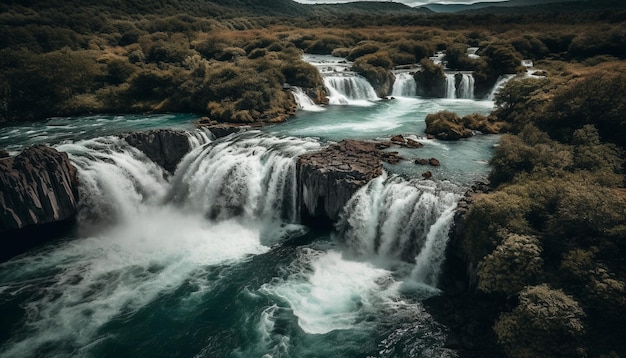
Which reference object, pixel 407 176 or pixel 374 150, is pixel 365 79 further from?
pixel 407 176

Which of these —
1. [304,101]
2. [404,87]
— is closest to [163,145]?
[304,101]

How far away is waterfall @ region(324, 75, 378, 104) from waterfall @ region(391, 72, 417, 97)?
4.57 m

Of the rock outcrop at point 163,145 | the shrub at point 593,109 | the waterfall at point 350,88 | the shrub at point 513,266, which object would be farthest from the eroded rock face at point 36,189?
the shrub at point 593,109

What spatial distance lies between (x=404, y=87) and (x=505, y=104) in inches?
797

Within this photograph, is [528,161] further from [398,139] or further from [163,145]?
[163,145]

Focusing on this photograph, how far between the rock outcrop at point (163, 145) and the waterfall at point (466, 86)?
40.0 meters

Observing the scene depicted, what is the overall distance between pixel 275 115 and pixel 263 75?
8.35m

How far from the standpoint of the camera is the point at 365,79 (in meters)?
57.4

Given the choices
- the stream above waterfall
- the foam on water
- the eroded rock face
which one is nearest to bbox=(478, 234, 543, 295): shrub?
the stream above waterfall

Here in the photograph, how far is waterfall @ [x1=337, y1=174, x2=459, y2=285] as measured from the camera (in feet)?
75.1

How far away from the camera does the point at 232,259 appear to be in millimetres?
26281

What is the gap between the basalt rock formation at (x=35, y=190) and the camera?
2608 centimetres

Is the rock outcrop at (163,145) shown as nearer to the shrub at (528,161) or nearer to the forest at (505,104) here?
the forest at (505,104)

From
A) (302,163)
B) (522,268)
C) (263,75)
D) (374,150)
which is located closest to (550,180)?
(522,268)
